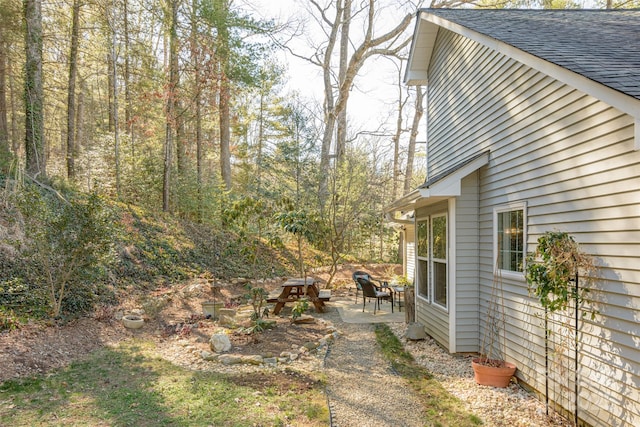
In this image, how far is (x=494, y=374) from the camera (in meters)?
4.52

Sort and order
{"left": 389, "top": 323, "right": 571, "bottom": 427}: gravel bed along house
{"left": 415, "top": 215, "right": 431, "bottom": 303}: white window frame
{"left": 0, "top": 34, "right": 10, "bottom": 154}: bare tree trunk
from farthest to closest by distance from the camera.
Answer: {"left": 0, "top": 34, "right": 10, "bottom": 154}: bare tree trunk → {"left": 415, "top": 215, "right": 431, "bottom": 303}: white window frame → {"left": 389, "top": 323, "right": 571, "bottom": 427}: gravel bed along house

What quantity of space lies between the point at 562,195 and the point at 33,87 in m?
11.1

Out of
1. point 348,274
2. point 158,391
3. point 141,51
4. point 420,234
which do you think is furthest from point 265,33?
point 158,391

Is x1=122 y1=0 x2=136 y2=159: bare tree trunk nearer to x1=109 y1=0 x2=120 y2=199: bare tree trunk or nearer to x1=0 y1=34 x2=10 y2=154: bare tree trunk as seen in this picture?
x1=109 y1=0 x2=120 y2=199: bare tree trunk

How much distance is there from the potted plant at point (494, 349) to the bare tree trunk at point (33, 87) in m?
9.97

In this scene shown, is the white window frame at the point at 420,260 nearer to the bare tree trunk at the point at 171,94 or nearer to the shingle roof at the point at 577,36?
the shingle roof at the point at 577,36

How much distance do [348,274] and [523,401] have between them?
1133cm

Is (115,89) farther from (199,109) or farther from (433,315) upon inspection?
(433,315)

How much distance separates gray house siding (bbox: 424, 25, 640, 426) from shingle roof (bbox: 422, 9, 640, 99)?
0.88 feet

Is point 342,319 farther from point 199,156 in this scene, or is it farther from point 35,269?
point 199,156

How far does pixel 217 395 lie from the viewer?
423 cm

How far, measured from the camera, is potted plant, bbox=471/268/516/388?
14.8ft

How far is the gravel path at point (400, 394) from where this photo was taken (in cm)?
377

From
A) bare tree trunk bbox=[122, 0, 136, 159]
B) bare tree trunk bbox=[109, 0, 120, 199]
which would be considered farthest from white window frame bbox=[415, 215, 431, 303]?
bare tree trunk bbox=[122, 0, 136, 159]
